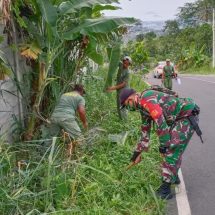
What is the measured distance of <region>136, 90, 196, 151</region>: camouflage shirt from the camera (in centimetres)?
622

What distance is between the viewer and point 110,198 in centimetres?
614

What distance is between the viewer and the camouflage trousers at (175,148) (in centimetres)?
657

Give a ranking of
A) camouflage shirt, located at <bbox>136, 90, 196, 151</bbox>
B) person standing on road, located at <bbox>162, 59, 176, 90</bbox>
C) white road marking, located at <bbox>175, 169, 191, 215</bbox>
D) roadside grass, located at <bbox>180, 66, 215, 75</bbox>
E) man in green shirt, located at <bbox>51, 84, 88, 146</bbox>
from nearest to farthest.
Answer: white road marking, located at <bbox>175, 169, 191, 215</bbox> < camouflage shirt, located at <bbox>136, 90, 196, 151</bbox> < man in green shirt, located at <bbox>51, 84, 88, 146</bbox> < person standing on road, located at <bbox>162, 59, 176, 90</bbox> < roadside grass, located at <bbox>180, 66, 215, 75</bbox>

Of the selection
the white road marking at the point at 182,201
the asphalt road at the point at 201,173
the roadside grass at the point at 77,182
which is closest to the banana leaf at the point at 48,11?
the roadside grass at the point at 77,182

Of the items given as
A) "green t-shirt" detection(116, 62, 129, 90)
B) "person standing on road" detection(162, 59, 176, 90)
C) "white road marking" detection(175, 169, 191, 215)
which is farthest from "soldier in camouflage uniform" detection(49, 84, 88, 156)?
"person standing on road" detection(162, 59, 176, 90)

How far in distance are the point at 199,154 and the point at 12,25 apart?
4.06m

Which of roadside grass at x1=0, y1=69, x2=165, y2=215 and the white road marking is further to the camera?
the white road marking

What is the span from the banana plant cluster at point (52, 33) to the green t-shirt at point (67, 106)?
32 cm

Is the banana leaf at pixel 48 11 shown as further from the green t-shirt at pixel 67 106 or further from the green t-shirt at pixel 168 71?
the green t-shirt at pixel 168 71

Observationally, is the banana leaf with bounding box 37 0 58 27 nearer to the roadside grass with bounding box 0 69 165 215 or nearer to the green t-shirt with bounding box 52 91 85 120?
the green t-shirt with bounding box 52 91 85 120

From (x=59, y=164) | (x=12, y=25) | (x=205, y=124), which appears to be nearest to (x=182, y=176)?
(x=59, y=164)

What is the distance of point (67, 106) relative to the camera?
25.3ft

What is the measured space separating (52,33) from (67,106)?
3.75 feet

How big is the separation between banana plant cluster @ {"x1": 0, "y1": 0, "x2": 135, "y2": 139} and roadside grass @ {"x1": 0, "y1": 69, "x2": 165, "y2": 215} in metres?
1.11
